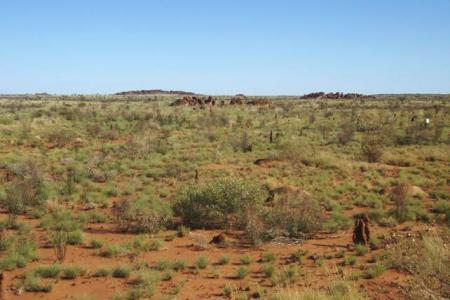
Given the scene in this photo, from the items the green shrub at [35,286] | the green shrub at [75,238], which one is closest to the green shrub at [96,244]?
the green shrub at [75,238]

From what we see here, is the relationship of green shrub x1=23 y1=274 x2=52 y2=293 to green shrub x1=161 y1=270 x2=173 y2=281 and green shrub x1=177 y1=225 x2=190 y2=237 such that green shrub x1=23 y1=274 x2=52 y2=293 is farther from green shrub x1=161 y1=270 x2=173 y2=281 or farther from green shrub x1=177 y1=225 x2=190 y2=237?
green shrub x1=177 y1=225 x2=190 y2=237

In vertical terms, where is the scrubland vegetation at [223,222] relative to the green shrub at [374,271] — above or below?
below

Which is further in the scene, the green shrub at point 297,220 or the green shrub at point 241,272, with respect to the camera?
the green shrub at point 297,220

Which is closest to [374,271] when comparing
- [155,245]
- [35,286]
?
[155,245]

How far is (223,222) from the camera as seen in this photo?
13914 millimetres

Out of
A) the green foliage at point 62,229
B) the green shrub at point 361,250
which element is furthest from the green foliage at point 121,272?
the green shrub at point 361,250

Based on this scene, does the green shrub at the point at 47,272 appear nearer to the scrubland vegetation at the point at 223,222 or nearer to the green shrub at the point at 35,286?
the scrubland vegetation at the point at 223,222

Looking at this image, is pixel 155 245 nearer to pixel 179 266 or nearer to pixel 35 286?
pixel 179 266

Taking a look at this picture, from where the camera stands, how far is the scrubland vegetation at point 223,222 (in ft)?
29.0

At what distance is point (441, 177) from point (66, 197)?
48.7 ft

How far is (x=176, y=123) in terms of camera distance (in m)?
41.3

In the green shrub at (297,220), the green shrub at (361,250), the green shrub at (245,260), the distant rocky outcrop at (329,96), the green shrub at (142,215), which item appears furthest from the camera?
the distant rocky outcrop at (329,96)

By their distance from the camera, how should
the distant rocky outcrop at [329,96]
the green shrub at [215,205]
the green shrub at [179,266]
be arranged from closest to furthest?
the green shrub at [179,266] → the green shrub at [215,205] → the distant rocky outcrop at [329,96]

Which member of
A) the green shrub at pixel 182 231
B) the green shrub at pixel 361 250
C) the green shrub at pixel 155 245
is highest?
the green shrub at pixel 361 250
